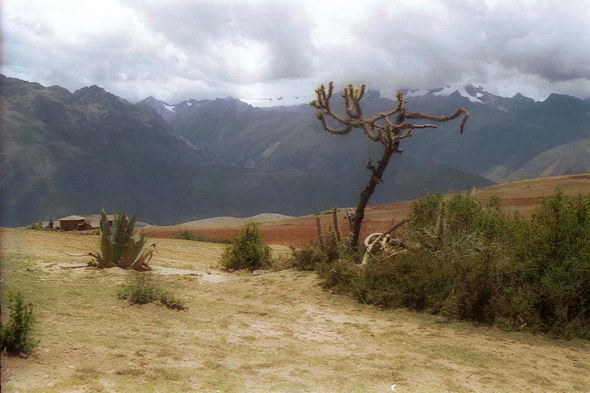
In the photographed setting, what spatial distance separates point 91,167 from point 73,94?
127 ft

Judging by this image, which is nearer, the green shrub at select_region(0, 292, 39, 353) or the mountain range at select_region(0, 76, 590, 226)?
the green shrub at select_region(0, 292, 39, 353)

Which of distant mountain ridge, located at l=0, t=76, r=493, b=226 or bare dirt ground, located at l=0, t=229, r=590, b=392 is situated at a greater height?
distant mountain ridge, located at l=0, t=76, r=493, b=226

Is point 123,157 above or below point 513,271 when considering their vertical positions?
above

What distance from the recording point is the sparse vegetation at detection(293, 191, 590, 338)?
7.96m

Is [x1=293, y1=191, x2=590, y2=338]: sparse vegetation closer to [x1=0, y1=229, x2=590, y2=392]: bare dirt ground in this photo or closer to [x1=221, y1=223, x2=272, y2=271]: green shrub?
[x1=0, y1=229, x2=590, y2=392]: bare dirt ground

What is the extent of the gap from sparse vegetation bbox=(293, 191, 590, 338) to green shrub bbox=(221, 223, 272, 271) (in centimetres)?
326

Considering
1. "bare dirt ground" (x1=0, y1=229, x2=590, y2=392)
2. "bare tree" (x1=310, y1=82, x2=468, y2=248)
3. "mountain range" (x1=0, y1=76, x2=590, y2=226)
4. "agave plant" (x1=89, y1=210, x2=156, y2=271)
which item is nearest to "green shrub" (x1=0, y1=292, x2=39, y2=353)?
"bare dirt ground" (x1=0, y1=229, x2=590, y2=392)

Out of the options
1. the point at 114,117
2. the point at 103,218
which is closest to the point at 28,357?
the point at 103,218

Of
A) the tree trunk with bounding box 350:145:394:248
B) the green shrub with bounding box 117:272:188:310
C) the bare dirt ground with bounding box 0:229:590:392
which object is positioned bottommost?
the bare dirt ground with bounding box 0:229:590:392

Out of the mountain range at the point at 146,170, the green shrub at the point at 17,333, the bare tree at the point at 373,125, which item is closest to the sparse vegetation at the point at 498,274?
the bare tree at the point at 373,125

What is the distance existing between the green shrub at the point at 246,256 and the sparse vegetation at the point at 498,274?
326 cm

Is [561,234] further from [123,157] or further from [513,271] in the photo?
[123,157]

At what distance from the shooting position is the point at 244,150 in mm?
178250

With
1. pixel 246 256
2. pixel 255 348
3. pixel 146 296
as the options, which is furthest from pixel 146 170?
pixel 255 348
